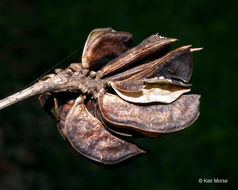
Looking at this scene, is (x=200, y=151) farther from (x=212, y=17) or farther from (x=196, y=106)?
(x=196, y=106)

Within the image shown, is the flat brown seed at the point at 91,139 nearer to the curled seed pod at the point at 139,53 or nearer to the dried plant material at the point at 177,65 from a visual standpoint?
the curled seed pod at the point at 139,53

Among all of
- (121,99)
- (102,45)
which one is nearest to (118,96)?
(121,99)

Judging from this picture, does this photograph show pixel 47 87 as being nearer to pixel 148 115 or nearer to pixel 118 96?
pixel 118 96

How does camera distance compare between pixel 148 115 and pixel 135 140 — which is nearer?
pixel 148 115

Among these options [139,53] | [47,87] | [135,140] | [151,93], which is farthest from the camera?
[135,140]

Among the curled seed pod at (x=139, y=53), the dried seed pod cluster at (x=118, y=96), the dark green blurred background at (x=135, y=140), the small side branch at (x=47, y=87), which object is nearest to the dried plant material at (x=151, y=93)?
the dried seed pod cluster at (x=118, y=96)

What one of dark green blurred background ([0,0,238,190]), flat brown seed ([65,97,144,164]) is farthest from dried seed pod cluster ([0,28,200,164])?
dark green blurred background ([0,0,238,190])

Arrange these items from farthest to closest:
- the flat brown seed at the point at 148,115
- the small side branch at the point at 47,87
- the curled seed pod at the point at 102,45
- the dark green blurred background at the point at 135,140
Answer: the dark green blurred background at the point at 135,140 → the curled seed pod at the point at 102,45 → the flat brown seed at the point at 148,115 → the small side branch at the point at 47,87

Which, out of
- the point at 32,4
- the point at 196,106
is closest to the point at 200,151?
the point at 196,106
